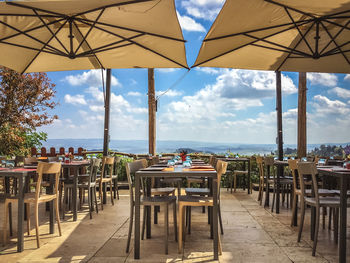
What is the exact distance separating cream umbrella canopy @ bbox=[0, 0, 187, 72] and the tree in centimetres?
435

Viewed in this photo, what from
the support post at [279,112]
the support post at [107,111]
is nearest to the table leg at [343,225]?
the support post at [279,112]

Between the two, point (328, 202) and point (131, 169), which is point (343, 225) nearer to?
point (328, 202)

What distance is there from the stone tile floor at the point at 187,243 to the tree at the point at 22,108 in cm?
528

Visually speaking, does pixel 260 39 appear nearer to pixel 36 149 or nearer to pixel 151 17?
pixel 151 17

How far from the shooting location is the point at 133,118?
1706 inches

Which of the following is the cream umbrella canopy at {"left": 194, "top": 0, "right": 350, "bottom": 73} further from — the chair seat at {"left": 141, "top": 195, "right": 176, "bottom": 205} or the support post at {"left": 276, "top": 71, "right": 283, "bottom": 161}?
the chair seat at {"left": 141, "top": 195, "right": 176, "bottom": 205}

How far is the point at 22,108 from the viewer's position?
1018 centimetres

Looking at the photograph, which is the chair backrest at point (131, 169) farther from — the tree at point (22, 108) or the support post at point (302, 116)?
the tree at point (22, 108)

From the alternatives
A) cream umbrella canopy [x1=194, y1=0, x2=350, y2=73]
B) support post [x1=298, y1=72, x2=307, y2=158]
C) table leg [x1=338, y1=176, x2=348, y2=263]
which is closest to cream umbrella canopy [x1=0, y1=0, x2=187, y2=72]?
cream umbrella canopy [x1=194, y1=0, x2=350, y2=73]

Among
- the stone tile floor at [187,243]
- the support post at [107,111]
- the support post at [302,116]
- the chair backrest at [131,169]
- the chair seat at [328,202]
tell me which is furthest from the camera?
the support post at [302,116]

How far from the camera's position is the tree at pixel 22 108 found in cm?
960

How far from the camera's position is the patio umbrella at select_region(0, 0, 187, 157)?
13.5 ft

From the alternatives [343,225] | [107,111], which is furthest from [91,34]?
[343,225]

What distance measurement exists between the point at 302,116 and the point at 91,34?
239 inches
